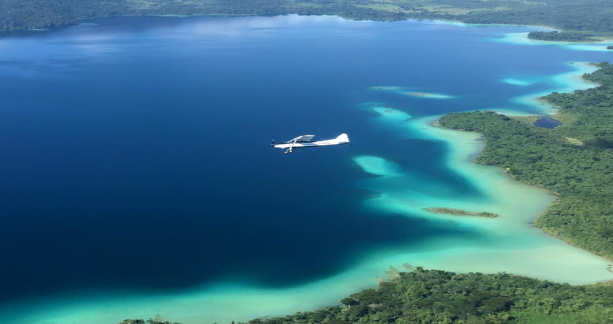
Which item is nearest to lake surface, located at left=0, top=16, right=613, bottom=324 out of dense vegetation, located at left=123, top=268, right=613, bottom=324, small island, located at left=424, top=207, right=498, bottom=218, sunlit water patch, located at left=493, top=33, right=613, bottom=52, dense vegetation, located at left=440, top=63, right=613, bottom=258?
small island, located at left=424, top=207, right=498, bottom=218

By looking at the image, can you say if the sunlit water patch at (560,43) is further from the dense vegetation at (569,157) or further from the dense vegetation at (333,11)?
the dense vegetation at (569,157)

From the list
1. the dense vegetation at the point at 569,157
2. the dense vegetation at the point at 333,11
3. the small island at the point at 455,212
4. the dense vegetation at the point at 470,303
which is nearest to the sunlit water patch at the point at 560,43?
the dense vegetation at the point at 333,11

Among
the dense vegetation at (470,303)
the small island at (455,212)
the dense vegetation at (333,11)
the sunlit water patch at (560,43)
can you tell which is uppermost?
the dense vegetation at (333,11)

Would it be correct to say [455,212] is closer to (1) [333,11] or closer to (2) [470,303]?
(2) [470,303]

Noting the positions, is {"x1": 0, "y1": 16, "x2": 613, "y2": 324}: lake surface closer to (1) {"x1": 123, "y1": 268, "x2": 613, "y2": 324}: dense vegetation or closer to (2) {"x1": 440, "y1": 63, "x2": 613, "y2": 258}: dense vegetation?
(2) {"x1": 440, "y1": 63, "x2": 613, "y2": 258}: dense vegetation

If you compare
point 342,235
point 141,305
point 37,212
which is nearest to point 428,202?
point 342,235

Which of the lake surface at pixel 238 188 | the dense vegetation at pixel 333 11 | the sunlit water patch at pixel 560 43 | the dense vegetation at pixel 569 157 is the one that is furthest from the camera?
the dense vegetation at pixel 333 11

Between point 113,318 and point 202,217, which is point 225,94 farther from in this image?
point 113,318
